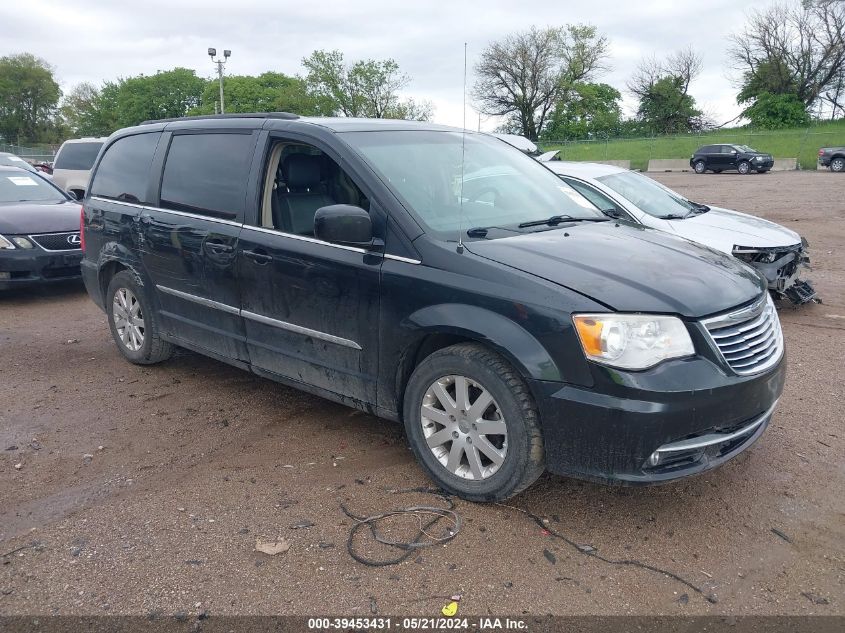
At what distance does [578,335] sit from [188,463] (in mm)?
2345

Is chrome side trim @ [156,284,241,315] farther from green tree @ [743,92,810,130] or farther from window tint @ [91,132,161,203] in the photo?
green tree @ [743,92,810,130]

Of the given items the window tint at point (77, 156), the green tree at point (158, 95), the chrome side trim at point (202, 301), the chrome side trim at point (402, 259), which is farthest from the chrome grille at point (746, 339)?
the green tree at point (158, 95)

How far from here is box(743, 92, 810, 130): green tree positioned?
56.0m

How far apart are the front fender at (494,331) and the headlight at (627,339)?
0.19 meters

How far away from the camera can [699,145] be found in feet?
151

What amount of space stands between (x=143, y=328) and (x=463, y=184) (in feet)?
9.53

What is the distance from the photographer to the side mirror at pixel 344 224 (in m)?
3.61

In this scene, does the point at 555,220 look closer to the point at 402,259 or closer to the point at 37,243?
the point at 402,259

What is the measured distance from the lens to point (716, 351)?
3.15 m

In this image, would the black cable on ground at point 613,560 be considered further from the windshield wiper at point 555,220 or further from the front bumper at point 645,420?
the windshield wiper at point 555,220

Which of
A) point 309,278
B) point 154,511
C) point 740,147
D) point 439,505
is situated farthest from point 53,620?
point 740,147

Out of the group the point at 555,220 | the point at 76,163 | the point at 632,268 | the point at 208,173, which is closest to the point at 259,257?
the point at 208,173

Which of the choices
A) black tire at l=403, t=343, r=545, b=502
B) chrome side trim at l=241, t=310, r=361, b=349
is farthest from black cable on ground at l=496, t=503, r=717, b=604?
chrome side trim at l=241, t=310, r=361, b=349

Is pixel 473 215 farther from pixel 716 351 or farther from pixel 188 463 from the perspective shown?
pixel 188 463
